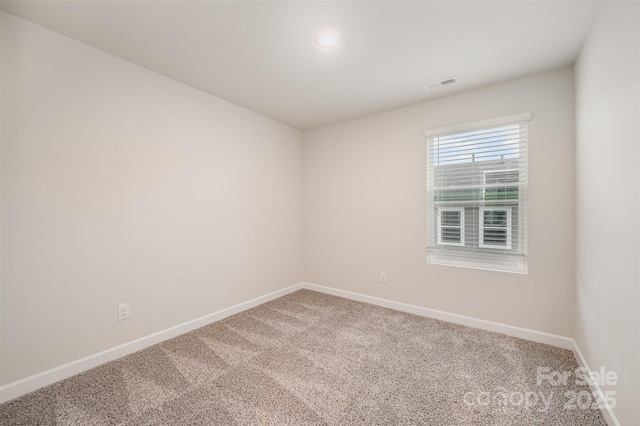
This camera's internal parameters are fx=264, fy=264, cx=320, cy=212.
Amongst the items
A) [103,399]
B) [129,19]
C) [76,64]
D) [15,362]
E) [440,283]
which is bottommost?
[103,399]

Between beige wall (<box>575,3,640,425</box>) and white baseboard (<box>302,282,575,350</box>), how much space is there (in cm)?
33

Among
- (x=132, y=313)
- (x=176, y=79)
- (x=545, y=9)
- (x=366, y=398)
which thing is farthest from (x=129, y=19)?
(x=366, y=398)

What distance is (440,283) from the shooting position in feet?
9.57

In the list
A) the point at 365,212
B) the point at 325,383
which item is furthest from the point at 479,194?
the point at 325,383

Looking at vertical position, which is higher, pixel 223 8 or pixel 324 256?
pixel 223 8

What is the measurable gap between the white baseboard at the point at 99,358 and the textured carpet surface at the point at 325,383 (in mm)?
57

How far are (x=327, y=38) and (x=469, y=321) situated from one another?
2.94 meters

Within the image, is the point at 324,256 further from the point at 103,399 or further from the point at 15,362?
the point at 15,362

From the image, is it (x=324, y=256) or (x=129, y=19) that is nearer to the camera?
(x=129, y=19)

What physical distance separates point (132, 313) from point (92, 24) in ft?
7.18

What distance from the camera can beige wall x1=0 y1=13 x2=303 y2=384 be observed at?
5.67 feet

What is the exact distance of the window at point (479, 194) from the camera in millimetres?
2510

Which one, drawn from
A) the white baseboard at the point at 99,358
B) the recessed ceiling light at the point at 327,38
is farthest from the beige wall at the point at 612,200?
the white baseboard at the point at 99,358

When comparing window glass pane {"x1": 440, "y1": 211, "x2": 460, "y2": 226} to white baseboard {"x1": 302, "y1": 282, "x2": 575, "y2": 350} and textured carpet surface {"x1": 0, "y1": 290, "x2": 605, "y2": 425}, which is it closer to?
white baseboard {"x1": 302, "y1": 282, "x2": 575, "y2": 350}
